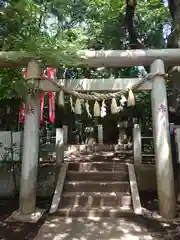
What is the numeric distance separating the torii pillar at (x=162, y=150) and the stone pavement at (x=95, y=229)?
0.69m

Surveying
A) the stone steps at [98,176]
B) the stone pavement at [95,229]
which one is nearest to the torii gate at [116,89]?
the stone pavement at [95,229]

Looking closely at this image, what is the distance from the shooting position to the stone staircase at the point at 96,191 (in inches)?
197

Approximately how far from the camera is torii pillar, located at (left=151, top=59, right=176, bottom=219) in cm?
495

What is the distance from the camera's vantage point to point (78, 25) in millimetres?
13859

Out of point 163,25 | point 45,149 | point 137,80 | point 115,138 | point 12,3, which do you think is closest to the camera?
point 12,3

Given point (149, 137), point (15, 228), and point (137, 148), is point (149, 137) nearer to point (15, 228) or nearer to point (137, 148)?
point (137, 148)

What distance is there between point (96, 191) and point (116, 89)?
8.64ft

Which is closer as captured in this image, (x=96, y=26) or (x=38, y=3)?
(x=38, y=3)

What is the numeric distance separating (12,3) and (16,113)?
13.6 feet

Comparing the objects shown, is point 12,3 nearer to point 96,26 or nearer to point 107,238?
point 107,238

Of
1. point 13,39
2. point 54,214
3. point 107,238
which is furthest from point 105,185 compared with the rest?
point 13,39

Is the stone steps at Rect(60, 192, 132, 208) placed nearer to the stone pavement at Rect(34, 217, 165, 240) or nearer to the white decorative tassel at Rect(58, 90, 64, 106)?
the stone pavement at Rect(34, 217, 165, 240)

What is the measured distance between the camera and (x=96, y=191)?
19.1ft

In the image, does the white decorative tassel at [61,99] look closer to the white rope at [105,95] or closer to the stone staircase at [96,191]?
the white rope at [105,95]
